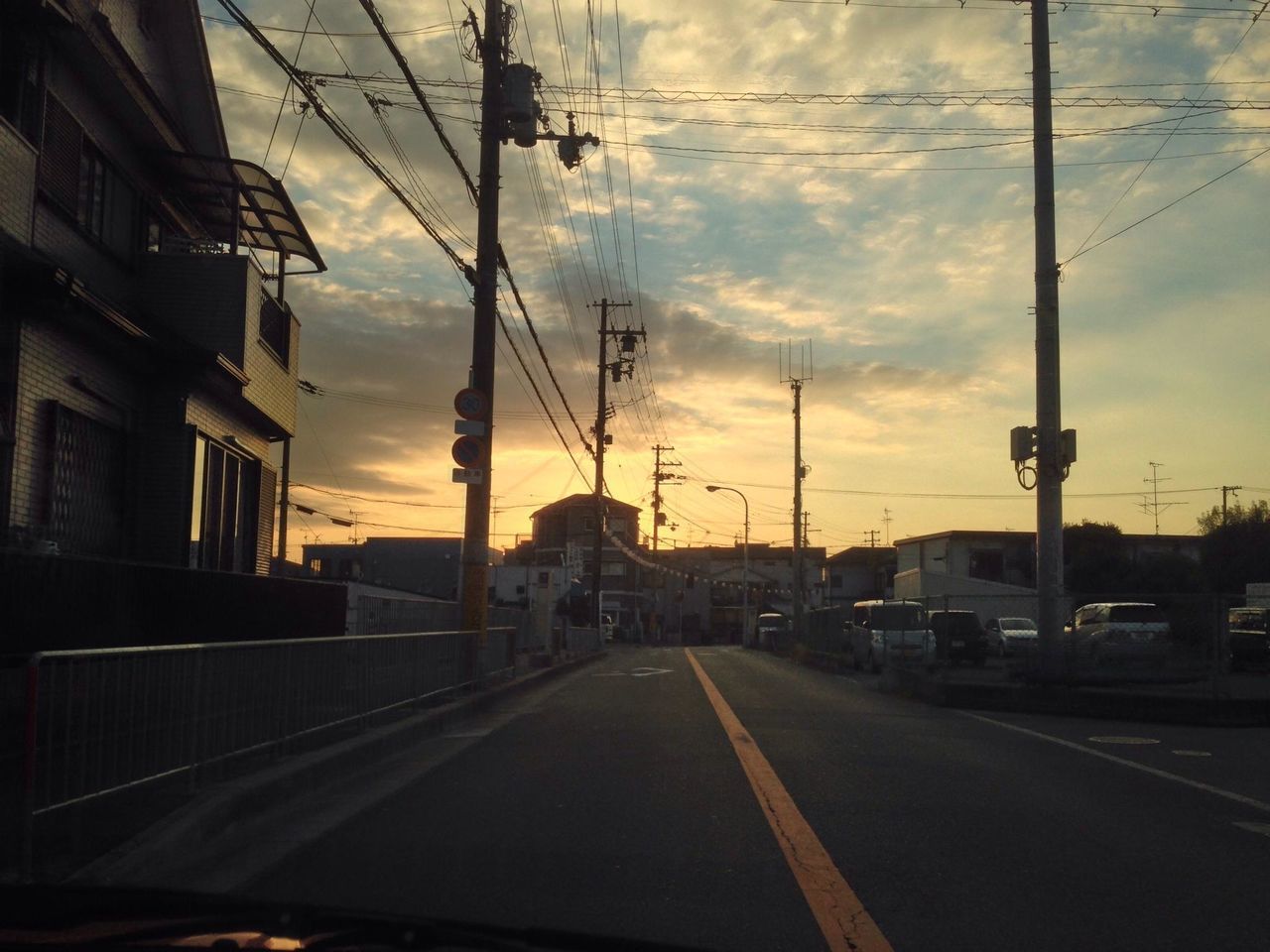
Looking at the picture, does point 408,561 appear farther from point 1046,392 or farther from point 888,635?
point 1046,392

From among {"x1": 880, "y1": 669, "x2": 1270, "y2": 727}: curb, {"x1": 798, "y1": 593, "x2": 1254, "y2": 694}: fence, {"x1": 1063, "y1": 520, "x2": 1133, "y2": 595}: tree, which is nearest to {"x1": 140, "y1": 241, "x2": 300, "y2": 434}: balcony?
{"x1": 880, "y1": 669, "x2": 1270, "y2": 727}: curb

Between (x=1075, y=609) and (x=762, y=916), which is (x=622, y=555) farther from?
(x=762, y=916)

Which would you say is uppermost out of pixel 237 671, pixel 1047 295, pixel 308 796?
pixel 1047 295

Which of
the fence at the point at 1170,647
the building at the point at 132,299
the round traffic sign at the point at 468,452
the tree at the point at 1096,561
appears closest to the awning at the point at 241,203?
the building at the point at 132,299

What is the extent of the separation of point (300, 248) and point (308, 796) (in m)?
11.6

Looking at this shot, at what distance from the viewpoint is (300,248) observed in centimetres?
1833

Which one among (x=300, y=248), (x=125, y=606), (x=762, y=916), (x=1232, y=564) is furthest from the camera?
(x=1232, y=564)

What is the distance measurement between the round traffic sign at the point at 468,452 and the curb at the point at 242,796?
15.0ft

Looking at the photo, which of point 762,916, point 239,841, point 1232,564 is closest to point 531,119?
point 239,841

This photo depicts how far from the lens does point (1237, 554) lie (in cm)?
5741

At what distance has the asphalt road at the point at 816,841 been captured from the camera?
546 centimetres

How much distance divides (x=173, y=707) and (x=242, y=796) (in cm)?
80

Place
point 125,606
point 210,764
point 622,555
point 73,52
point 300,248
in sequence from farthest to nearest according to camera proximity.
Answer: point 622,555
point 300,248
point 73,52
point 125,606
point 210,764

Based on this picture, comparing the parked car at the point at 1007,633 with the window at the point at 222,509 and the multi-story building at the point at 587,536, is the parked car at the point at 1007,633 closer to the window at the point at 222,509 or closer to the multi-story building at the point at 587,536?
the window at the point at 222,509
